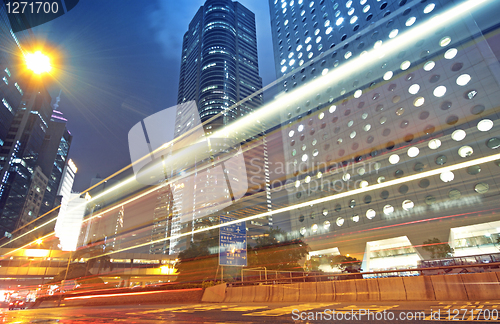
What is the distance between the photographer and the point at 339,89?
3941cm

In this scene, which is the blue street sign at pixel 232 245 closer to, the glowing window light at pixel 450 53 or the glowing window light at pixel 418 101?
the glowing window light at pixel 418 101

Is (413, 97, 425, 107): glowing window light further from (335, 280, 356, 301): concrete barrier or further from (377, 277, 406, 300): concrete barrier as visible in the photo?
(335, 280, 356, 301): concrete barrier

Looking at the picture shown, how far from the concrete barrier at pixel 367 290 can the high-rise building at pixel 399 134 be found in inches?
360

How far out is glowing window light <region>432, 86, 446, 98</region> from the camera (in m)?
27.8

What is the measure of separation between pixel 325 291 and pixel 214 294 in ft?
19.5

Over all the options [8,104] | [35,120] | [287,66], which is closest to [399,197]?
[287,66]

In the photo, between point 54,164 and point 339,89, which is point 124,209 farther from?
point 54,164

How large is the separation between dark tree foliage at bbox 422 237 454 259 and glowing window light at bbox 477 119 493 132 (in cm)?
1160

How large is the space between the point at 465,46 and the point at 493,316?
33059mm

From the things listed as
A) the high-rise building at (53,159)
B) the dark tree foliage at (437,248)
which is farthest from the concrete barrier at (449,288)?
the high-rise building at (53,159)

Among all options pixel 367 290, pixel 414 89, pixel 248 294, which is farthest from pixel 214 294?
pixel 414 89

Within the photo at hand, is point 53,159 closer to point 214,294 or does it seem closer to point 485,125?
point 214,294

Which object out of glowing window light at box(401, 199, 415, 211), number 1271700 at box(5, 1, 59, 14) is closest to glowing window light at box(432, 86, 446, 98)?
glowing window light at box(401, 199, 415, 211)

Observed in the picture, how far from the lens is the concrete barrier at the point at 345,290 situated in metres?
9.14
